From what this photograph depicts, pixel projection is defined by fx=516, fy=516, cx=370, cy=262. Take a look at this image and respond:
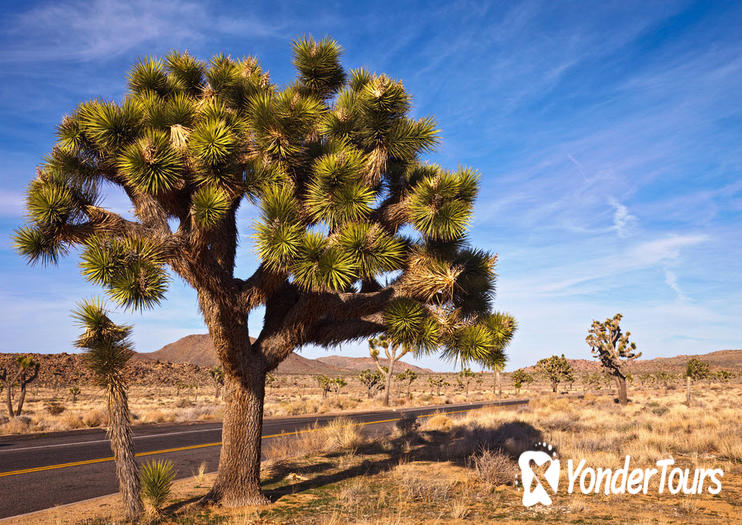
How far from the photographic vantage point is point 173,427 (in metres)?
21.2

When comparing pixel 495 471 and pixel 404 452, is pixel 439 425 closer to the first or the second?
pixel 404 452

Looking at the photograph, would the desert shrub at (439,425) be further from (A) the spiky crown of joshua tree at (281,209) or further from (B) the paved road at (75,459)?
(A) the spiky crown of joshua tree at (281,209)

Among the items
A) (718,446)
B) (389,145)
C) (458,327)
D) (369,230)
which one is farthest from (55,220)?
(718,446)

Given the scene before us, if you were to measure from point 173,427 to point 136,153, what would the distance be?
17.0m

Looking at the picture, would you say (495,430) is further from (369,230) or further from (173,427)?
(173,427)

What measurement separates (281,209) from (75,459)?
10170 mm

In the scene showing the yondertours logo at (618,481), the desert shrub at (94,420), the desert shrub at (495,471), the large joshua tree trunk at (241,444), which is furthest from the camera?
the desert shrub at (94,420)

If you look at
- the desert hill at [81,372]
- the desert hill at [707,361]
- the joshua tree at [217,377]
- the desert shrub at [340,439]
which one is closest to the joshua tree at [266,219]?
the desert shrub at [340,439]

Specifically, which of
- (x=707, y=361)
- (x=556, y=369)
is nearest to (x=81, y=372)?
(x=556, y=369)

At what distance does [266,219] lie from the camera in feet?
23.9

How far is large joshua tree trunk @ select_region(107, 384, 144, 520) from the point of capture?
7215mm

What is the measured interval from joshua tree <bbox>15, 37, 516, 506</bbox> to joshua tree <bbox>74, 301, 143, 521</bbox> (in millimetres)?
843

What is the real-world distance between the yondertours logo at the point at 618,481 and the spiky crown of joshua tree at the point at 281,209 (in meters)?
2.87

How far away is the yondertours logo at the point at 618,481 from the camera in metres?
9.02
